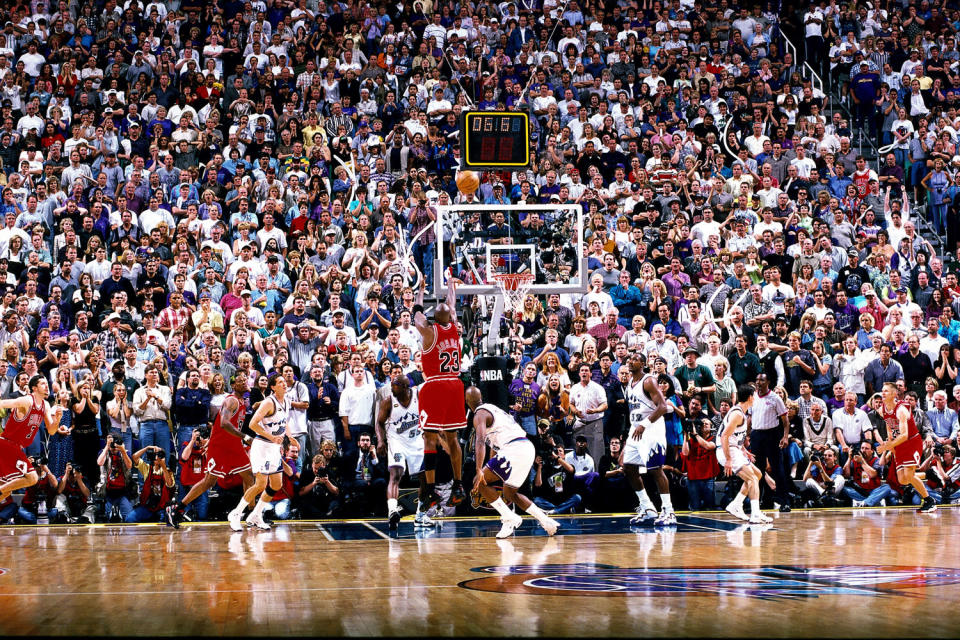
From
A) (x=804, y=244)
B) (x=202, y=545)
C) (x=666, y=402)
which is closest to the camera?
Result: (x=202, y=545)

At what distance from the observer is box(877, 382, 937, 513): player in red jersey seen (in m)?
14.9

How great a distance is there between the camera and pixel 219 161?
18.2 meters

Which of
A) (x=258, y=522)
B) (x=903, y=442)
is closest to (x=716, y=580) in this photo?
(x=258, y=522)

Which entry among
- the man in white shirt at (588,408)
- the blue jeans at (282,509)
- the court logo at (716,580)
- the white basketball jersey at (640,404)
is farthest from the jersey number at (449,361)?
the court logo at (716,580)

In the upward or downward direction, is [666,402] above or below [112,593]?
above

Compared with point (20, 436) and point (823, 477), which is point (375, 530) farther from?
point (823, 477)

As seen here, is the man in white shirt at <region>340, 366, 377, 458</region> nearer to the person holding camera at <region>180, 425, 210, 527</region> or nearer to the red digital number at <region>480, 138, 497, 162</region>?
the person holding camera at <region>180, 425, 210, 527</region>

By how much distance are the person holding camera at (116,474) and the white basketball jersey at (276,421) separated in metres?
2.00

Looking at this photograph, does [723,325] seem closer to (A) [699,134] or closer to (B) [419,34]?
(A) [699,134]

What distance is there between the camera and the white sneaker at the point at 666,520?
13.6 m

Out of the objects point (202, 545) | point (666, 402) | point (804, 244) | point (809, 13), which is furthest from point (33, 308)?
point (809, 13)

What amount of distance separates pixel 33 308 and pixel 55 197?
2.48 metres

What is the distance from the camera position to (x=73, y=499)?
14484 millimetres

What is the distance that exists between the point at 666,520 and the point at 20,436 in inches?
277
